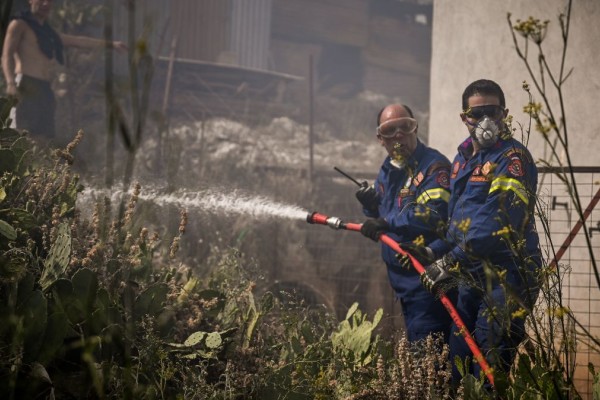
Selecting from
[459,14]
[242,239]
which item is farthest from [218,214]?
[459,14]

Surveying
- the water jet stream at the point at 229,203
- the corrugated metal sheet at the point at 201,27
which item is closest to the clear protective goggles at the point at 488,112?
the water jet stream at the point at 229,203

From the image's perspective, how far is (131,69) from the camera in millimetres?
1698

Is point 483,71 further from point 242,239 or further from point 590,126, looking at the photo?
point 242,239

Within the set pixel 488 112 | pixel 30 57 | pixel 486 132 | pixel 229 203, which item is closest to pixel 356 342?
pixel 486 132

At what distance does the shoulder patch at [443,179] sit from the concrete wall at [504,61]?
1965mm

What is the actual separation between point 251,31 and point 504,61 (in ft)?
44.1

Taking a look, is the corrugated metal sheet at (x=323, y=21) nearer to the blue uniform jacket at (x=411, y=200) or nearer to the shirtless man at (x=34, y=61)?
the shirtless man at (x=34, y=61)

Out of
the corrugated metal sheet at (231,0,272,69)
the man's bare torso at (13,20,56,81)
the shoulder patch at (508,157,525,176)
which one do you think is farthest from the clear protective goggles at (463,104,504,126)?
the corrugated metal sheet at (231,0,272,69)

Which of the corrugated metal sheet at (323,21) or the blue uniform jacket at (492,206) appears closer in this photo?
the blue uniform jacket at (492,206)

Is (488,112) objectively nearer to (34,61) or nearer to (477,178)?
(477,178)

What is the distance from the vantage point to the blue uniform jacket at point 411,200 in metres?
4.65

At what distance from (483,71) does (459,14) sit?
647mm

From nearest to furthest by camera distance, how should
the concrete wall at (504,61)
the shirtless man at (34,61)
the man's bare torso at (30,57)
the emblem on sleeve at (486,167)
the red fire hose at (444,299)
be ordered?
the red fire hose at (444,299), the emblem on sleeve at (486,167), the concrete wall at (504,61), the shirtless man at (34,61), the man's bare torso at (30,57)

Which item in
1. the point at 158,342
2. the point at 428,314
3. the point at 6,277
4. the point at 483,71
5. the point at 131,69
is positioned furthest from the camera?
the point at 483,71
